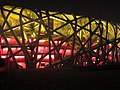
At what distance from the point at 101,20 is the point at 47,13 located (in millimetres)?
6089

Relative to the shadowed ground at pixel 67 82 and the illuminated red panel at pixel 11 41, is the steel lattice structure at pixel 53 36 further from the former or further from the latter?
the shadowed ground at pixel 67 82

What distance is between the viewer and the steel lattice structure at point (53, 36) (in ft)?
51.8

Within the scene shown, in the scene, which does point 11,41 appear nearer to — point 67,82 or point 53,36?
point 53,36

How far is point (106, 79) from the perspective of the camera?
10547 mm

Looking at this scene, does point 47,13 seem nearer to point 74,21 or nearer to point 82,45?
point 74,21

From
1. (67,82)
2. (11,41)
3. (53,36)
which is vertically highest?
(53,36)

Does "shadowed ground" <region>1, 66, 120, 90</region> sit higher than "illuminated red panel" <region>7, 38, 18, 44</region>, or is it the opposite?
"illuminated red panel" <region>7, 38, 18, 44</region>

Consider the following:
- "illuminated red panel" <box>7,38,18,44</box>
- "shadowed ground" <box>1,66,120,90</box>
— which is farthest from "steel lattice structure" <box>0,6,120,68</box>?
"shadowed ground" <box>1,66,120,90</box>

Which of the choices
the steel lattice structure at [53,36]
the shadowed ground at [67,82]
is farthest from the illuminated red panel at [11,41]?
the shadowed ground at [67,82]

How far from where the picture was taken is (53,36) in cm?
1789

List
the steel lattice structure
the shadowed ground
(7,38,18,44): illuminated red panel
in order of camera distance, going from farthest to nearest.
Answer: (7,38,18,44): illuminated red panel, the steel lattice structure, the shadowed ground

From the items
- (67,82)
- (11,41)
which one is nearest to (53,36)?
(11,41)

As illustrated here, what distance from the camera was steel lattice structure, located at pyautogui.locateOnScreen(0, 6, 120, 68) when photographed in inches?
621

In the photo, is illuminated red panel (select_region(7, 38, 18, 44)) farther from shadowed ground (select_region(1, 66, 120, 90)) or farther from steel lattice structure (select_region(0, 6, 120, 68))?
shadowed ground (select_region(1, 66, 120, 90))
